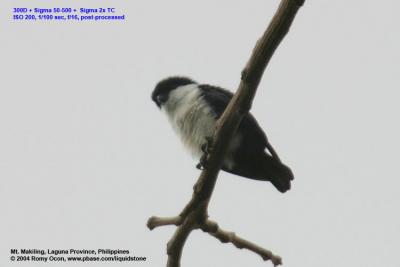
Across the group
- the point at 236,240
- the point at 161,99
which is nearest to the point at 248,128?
the point at 161,99

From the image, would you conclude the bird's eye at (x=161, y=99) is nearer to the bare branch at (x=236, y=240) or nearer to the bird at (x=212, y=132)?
the bird at (x=212, y=132)

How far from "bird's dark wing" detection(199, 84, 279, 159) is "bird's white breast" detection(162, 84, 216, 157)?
7 centimetres

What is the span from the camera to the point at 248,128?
5359 millimetres

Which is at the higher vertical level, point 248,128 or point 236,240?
point 248,128

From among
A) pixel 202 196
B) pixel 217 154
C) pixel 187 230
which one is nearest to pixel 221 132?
pixel 217 154

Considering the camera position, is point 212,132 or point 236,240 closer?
point 236,240

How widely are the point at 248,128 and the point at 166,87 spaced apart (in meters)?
1.14

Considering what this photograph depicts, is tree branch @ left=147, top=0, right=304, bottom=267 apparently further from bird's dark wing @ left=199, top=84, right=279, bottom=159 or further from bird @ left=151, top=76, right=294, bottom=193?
bird's dark wing @ left=199, top=84, right=279, bottom=159

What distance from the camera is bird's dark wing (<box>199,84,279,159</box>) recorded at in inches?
210

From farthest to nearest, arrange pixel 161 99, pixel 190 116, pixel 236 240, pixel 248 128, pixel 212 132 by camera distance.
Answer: pixel 161 99, pixel 190 116, pixel 248 128, pixel 212 132, pixel 236 240

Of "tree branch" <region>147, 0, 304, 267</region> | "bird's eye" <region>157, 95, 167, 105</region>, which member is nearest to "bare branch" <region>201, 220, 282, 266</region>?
"tree branch" <region>147, 0, 304, 267</region>

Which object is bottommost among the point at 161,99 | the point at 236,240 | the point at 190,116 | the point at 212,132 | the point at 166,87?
the point at 236,240

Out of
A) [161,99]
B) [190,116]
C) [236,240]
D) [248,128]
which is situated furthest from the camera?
[161,99]

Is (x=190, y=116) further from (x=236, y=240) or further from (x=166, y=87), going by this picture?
(x=236, y=240)
